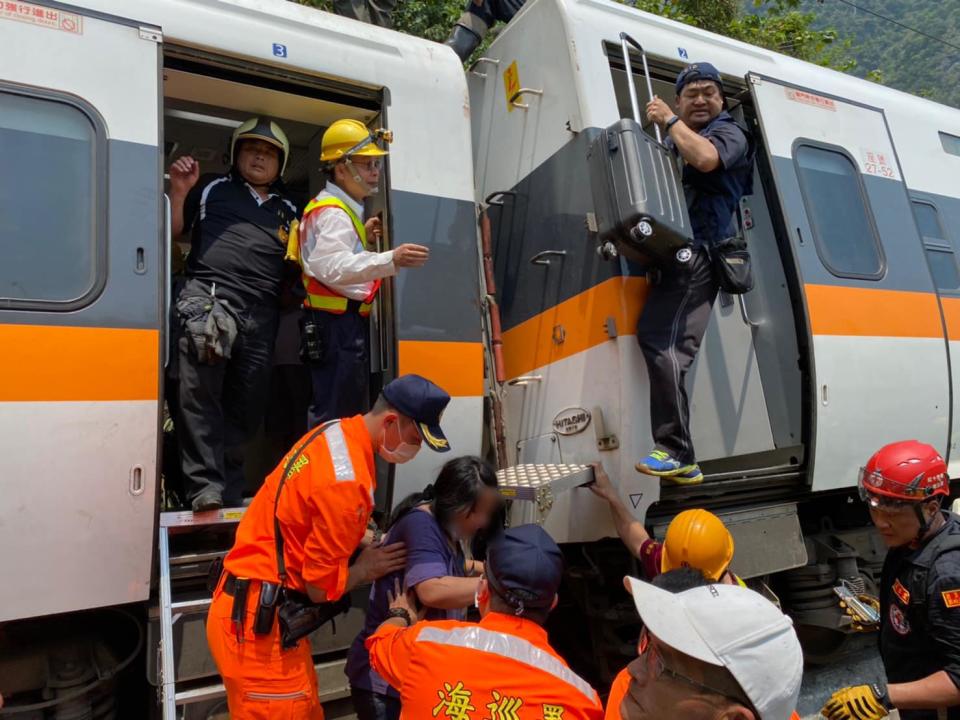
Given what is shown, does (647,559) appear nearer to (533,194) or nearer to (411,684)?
(411,684)

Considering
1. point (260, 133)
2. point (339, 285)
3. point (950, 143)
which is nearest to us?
point (339, 285)

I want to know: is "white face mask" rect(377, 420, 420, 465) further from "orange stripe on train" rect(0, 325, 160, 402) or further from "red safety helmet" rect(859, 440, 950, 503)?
"red safety helmet" rect(859, 440, 950, 503)

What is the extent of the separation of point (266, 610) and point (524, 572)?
84 centimetres

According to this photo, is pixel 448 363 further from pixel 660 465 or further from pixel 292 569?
pixel 292 569

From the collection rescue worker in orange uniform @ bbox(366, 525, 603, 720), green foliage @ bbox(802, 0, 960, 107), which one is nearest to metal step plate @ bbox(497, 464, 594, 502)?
rescue worker in orange uniform @ bbox(366, 525, 603, 720)

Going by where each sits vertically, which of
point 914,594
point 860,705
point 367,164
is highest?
point 367,164

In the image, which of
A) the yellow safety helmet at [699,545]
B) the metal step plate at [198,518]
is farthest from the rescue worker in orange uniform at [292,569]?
the yellow safety helmet at [699,545]

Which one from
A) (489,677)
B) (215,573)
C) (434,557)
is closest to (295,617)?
(434,557)

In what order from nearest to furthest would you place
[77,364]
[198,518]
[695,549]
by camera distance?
[77,364]
[695,549]
[198,518]

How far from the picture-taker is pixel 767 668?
139cm

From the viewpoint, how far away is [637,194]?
3111 millimetres

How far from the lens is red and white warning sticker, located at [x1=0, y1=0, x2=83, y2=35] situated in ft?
8.90

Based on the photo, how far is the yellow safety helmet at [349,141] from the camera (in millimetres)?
3391

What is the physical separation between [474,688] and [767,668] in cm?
76
